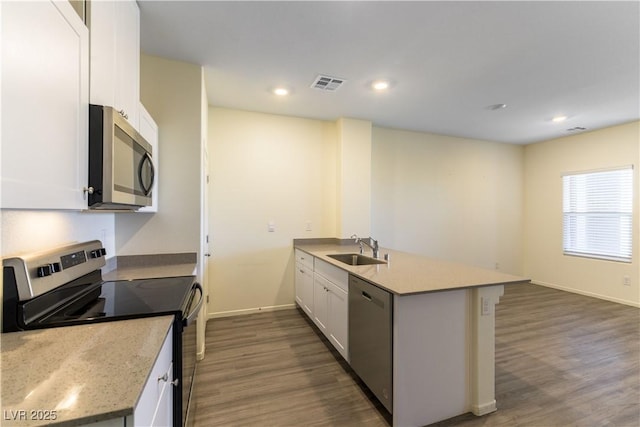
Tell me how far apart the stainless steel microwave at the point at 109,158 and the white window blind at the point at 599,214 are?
6099mm

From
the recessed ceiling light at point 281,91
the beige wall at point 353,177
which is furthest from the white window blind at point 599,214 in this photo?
the recessed ceiling light at point 281,91

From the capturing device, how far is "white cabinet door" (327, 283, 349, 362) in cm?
223

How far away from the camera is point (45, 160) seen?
0.83 m

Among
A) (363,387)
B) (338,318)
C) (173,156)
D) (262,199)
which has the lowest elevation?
(363,387)

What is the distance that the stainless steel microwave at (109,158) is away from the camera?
3.51 ft

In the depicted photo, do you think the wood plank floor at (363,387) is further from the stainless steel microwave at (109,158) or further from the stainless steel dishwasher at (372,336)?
the stainless steel microwave at (109,158)

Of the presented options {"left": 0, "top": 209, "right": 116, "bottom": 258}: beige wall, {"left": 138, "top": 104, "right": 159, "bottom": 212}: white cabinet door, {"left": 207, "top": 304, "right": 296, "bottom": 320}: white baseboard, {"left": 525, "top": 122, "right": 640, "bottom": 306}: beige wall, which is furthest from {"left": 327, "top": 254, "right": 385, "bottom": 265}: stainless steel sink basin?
{"left": 525, "top": 122, "right": 640, "bottom": 306}: beige wall

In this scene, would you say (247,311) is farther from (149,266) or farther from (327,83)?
(327,83)

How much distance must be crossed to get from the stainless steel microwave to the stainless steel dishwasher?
1525 millimetres

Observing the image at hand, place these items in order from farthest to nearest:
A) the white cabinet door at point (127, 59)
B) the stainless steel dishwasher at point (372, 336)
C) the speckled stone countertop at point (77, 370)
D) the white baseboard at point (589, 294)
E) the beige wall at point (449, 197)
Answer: the beige wall at point (449, 197) → the white baseboard at point (589, 294) → the stainless steel dishwasher at point (372, 336) → the white cabinet door at point (127, 59) → the speckled stone countertop at point (77, 370)

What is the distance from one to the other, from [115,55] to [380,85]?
2.28m

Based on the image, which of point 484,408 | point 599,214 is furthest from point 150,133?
point 599,214

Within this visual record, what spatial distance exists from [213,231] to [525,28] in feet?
11.6

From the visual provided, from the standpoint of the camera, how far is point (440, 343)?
1.74 metres
